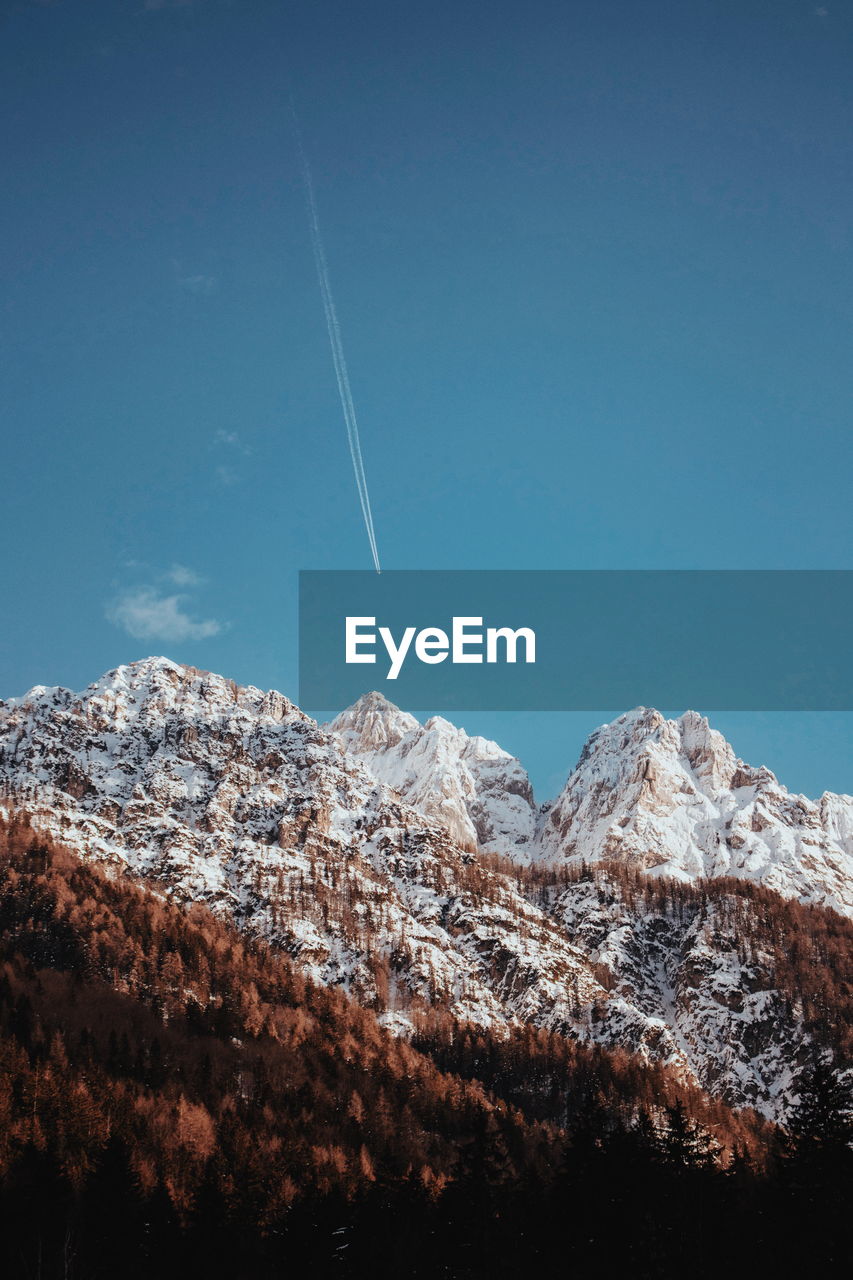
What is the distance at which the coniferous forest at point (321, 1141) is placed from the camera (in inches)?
2377

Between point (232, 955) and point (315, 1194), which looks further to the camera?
point (232, 955)

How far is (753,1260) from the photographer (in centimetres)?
5734

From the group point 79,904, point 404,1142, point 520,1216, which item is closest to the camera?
point 520,1216

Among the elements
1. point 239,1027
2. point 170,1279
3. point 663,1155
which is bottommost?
point 170,1279

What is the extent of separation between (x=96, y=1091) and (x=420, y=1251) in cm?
5707

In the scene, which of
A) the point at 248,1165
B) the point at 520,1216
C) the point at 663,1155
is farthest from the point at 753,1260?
the point at 248,1165

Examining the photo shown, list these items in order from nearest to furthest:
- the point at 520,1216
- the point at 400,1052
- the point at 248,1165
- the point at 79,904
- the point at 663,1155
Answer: the point at 663,1155, the point at 520,1216, the point at 248,1165, the point at 400,1052, the point at 79,904

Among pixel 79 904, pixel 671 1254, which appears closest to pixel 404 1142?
pixel 671 1254

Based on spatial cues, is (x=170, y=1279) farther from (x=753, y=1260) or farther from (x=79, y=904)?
(x=79, y=904)

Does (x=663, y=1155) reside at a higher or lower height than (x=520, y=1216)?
higher

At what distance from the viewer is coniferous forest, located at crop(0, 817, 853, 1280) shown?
2377 inches

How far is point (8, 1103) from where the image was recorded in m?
103

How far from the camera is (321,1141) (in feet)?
392

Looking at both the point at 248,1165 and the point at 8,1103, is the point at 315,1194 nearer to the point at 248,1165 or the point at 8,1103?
the point at 248,1165
